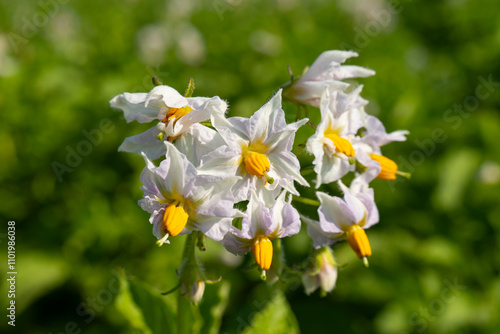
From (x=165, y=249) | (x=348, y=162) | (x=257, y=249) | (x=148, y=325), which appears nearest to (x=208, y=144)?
(x=257, y=249)

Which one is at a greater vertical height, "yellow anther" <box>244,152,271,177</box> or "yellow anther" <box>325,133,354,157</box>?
"yellow anther" <box>244,152,271,177</box>

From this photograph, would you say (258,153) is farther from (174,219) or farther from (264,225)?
(174,219)

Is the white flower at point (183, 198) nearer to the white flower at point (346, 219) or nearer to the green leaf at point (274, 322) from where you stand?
the white flower at point (346, 219)

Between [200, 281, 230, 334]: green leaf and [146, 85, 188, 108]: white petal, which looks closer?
[146, 85, 188, 108]: white petal

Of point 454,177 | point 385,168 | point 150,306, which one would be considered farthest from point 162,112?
point 454,177

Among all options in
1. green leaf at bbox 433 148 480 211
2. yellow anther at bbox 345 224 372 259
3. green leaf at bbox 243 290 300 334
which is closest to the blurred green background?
green leaf at bbox 433 148 480 211

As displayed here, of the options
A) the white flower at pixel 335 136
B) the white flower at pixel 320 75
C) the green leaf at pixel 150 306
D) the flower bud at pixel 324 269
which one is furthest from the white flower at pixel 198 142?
the green leaf at pixel 150 306

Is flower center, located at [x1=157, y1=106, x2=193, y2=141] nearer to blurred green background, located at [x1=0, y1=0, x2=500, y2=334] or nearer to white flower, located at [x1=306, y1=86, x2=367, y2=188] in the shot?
white flower, located at [x1=306, y1=86, x2=367, y2=188]
